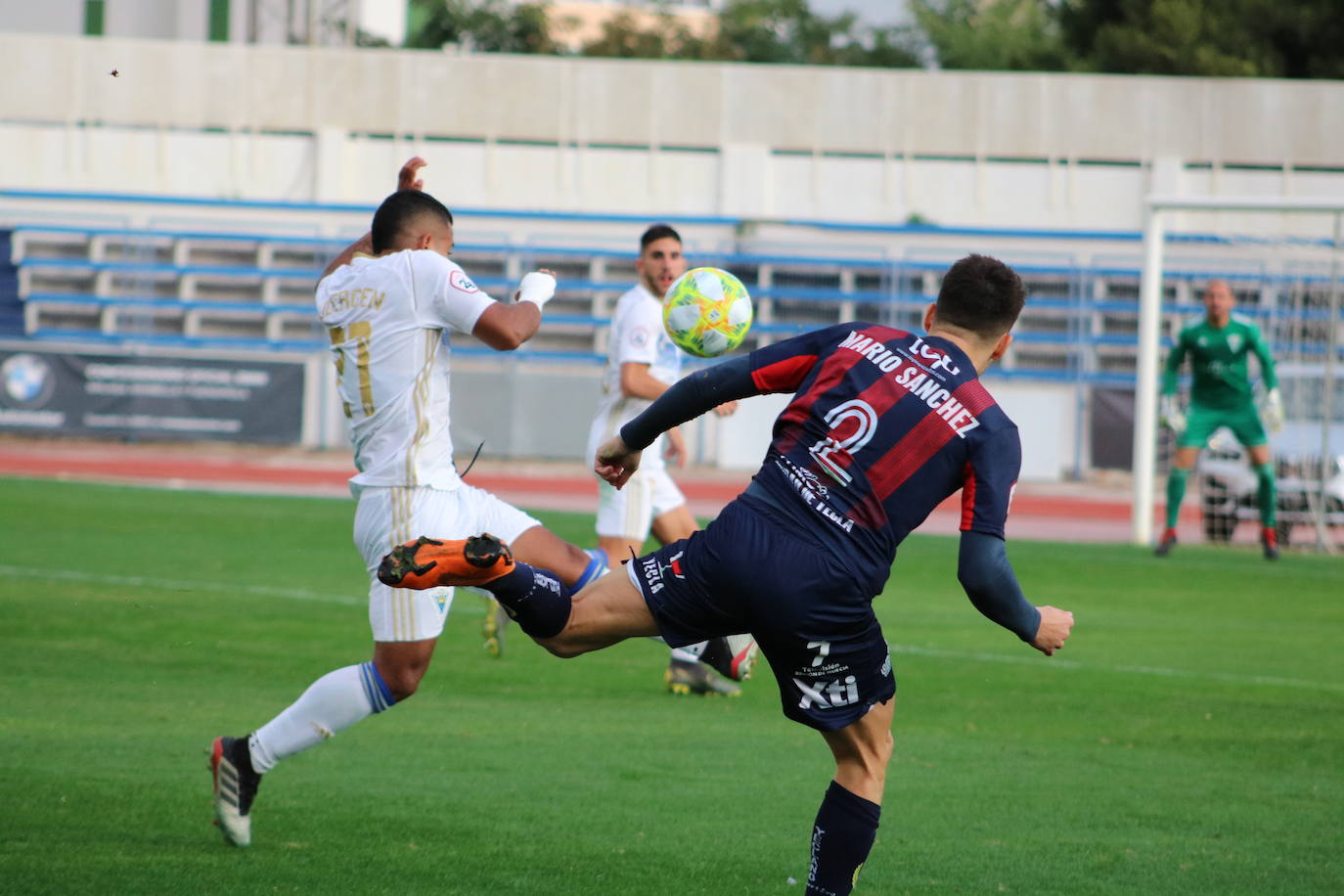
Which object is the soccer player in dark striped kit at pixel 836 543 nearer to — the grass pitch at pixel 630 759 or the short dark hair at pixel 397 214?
the grass pitch at pixel 630 759

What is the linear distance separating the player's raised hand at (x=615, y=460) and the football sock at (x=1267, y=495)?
11.9 m

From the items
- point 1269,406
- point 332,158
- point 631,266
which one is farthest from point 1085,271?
point 332,158

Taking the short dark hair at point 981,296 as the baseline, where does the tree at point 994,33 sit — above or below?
above

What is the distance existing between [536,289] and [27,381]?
2259 cm

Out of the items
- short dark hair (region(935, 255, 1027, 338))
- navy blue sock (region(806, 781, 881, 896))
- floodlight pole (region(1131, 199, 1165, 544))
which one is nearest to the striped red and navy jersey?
short dark hair (region(935, 255, 1027, 338))

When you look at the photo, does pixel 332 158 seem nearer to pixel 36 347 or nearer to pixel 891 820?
pixel 36 347

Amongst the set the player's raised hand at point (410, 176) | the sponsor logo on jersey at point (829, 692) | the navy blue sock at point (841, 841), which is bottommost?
the navy blue sock at point (841, 841)

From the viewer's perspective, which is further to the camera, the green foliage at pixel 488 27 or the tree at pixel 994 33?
the green foliage at pixel 488 27

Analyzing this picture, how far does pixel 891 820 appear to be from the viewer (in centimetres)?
617

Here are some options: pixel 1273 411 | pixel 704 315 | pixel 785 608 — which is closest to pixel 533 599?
pixel 785 608

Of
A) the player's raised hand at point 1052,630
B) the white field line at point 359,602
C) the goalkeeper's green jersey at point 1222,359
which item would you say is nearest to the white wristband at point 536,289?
the player's raised hand at point 1052,630

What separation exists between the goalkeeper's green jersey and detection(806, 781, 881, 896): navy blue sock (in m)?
11.9

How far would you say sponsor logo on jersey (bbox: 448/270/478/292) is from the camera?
5832 mm

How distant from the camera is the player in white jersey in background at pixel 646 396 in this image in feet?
29.3
